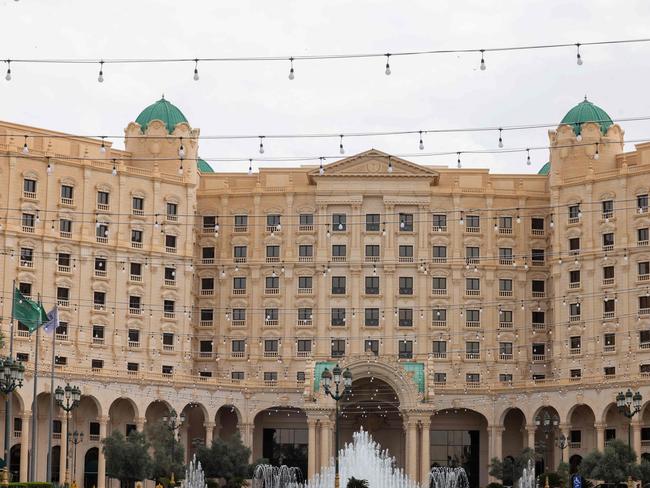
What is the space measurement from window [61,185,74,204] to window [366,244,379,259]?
2458 cm

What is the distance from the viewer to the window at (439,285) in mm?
115500

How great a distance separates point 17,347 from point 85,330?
6.60m

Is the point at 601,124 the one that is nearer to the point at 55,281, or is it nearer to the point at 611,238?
the point at 611,238

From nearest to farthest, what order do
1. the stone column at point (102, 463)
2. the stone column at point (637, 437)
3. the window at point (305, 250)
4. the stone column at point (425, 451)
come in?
1. the stone column at point (637, 437)
2. the stone column at point (102, 463)
3. the stone column at point (425, 451)
4. the window at point (305, 250)

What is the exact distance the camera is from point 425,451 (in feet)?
345

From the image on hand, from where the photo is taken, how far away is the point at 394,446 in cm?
11462

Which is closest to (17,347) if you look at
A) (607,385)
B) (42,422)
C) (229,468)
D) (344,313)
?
(42,422)

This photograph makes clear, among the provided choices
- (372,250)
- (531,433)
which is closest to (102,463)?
(372,250)

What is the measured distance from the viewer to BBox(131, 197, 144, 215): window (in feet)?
369

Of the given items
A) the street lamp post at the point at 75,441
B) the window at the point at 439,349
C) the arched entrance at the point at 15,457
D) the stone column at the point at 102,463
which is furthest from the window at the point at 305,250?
the arched entrance at the point at 15,457

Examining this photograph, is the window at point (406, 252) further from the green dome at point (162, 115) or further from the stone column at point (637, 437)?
the stone column at point (637, 437)

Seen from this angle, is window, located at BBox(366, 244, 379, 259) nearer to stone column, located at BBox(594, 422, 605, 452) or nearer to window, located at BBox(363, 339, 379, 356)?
window, located at BBox(363, 339, 379, 356)

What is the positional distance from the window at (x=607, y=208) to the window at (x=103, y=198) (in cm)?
3920

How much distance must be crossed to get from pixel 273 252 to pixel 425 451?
22359 millimetres
